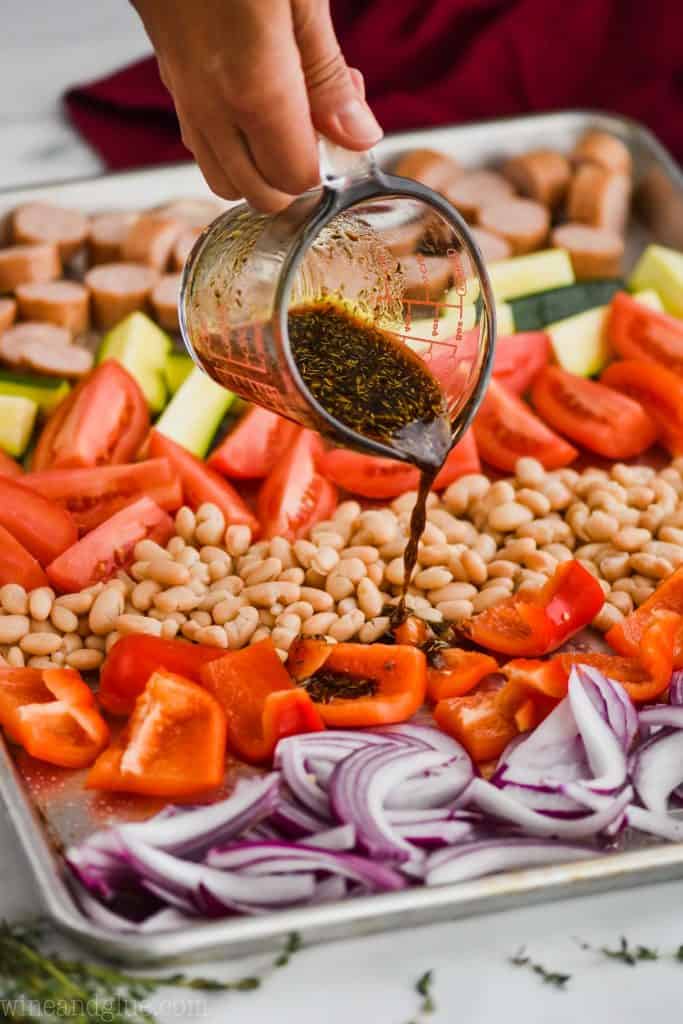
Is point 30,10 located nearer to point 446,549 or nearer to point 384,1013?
point 446,549

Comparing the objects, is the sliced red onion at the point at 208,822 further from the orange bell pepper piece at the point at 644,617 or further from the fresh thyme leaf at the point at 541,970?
the orange bell pepper piece at the point at 644,617

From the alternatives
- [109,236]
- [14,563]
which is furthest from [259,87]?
[109,236]

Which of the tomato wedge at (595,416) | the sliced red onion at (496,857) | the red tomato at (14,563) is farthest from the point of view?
the tomato wedge at (595,416)

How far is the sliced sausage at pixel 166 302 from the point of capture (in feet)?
10.1

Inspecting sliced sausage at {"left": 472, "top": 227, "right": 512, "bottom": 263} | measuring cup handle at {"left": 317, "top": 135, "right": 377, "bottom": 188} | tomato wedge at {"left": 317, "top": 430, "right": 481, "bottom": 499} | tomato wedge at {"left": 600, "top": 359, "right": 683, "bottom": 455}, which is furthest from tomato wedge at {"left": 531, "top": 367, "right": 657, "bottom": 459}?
measuring cup handle at {"left": 317, "top": 135, "right": 377, "bottom": 188}

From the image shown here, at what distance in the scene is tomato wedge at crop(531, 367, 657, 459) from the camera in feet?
9.11

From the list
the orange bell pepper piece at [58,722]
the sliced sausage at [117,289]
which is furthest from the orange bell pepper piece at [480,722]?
the sliced sausage at [117,289]

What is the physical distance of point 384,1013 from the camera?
1708mm

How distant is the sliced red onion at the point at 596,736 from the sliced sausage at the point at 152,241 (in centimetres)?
160

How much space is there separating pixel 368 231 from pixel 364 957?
3.31 feet

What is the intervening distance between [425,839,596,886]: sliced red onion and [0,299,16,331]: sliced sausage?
1695 millimetres

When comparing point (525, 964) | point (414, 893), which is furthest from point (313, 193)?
point (525, 964)

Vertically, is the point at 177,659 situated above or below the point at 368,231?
below

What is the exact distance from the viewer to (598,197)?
11.1ft
